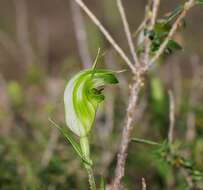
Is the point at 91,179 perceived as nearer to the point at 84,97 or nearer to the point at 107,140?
the point at 84,97

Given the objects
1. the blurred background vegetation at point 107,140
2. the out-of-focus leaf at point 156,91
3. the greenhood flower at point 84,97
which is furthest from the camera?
the out-of-focus leaf at point 156,91

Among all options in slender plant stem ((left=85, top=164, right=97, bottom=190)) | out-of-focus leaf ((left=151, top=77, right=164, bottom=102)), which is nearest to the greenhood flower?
slender plant stem ((left=85, top=164, right=97, bottom=190))

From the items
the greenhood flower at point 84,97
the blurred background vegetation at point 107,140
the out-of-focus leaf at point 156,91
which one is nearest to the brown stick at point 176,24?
the greenhood flower at point 84,97

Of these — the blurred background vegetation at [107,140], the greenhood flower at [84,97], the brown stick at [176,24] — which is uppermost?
the brown stick at [176,24]

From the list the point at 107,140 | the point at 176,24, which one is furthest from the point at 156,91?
the point at 176,24

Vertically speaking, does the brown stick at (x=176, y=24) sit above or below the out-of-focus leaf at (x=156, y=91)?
above

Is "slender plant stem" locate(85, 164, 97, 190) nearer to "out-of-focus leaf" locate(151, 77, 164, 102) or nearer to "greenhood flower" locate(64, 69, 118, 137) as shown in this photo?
"greenhood flower" locate(64, 69, 118, 137)

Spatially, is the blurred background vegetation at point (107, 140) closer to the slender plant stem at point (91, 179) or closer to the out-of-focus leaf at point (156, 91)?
the out-of-focus leaf at point (156, 91)

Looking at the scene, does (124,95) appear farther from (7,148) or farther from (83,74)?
(83,74)

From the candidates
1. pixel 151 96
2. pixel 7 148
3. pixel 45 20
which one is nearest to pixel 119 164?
pixel 7 148

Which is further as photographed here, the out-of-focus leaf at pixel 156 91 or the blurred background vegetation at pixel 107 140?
the out-of-focus leaf at pixel 156 91
